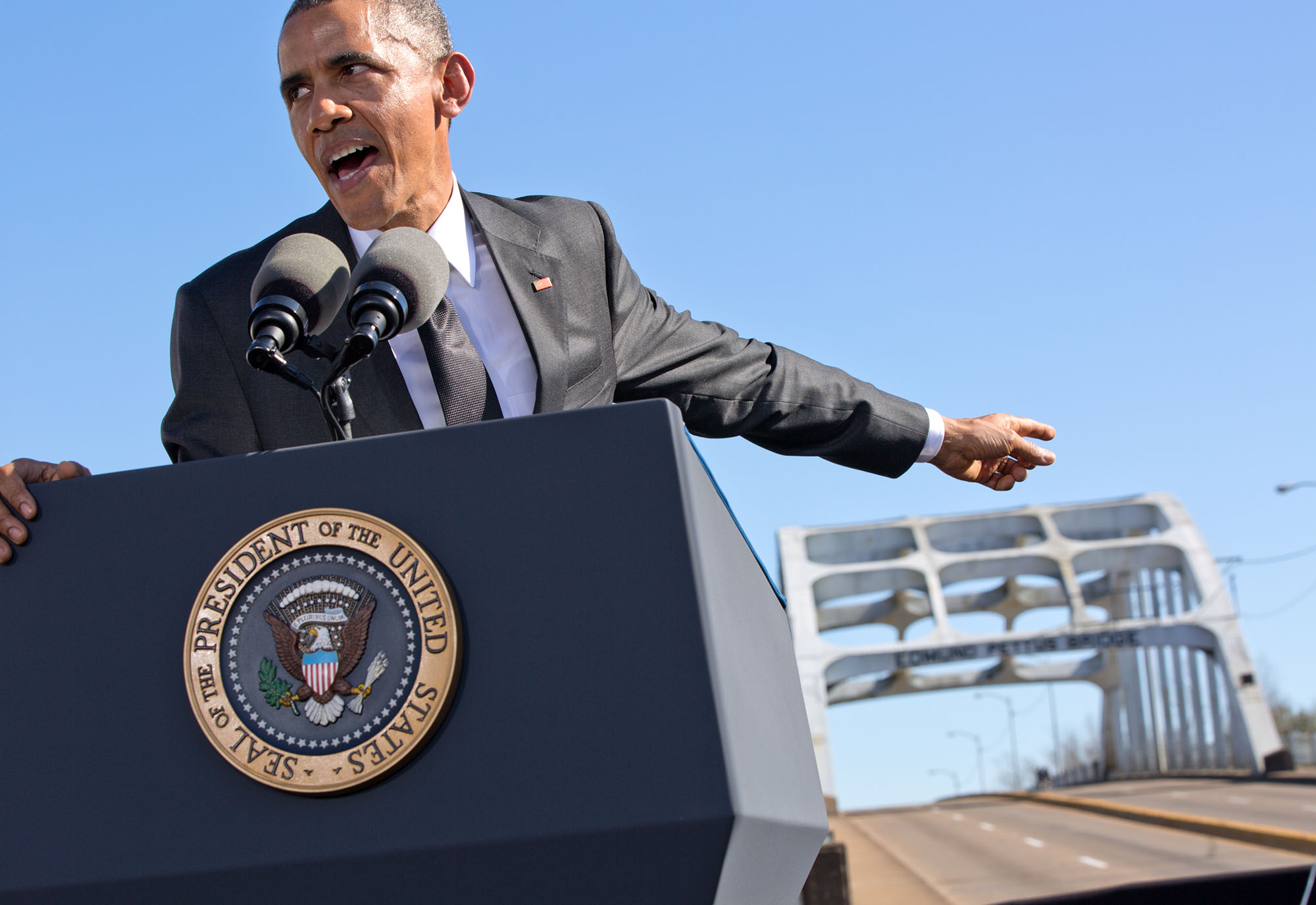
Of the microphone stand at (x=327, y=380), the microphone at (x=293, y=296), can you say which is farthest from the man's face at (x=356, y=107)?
the microphone stand at (x=327, y=380)

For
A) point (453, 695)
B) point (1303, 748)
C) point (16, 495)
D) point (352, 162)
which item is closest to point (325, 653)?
point (453, 695)

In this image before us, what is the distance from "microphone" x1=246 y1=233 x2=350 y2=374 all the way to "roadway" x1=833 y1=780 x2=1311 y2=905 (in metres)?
16.8

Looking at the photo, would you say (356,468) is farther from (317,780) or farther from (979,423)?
(979,423)

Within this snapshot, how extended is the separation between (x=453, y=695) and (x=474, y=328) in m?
1.05

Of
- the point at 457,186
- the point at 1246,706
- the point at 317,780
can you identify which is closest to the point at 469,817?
the point at 317,780

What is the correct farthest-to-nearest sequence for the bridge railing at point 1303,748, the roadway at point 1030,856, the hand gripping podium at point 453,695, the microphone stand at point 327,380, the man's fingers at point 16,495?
the bridge railing at point 1303,748 < the roadway at point 1030,856 < the microphone stand at point 327,380 < the man's fingers at point 16,495 < the hand gripping podium at point 453,695

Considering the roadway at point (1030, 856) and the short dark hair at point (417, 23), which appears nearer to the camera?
the short dark hair at point (417, 23)

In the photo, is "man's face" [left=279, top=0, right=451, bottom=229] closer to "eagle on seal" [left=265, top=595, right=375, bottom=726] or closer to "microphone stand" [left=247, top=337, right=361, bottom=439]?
"microphone stand" [left=247, top=337, right=361, bottom=439]

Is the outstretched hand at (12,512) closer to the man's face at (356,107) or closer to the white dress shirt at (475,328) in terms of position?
the white dress shirt at (475,328)

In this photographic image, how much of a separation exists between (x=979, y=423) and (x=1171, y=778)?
172 ft

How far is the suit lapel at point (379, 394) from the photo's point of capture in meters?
1.86

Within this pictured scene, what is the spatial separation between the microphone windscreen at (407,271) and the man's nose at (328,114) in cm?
46

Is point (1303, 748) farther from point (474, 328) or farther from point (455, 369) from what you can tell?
point (455, 369)

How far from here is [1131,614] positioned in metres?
59.8
